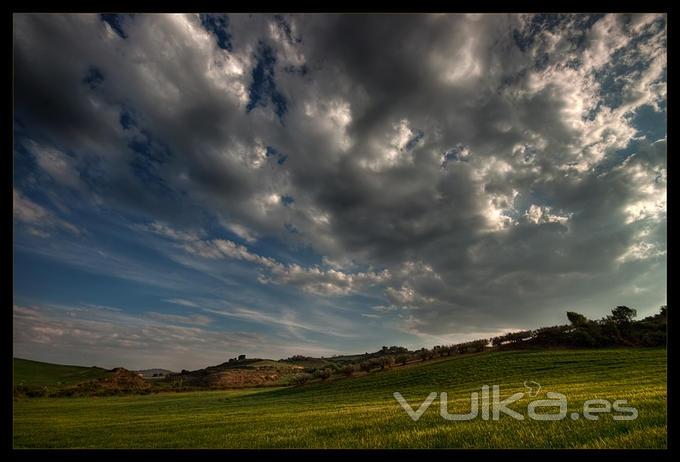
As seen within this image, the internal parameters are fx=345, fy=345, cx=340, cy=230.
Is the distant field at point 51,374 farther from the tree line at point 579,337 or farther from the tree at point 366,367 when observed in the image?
the tree line at point 579,337

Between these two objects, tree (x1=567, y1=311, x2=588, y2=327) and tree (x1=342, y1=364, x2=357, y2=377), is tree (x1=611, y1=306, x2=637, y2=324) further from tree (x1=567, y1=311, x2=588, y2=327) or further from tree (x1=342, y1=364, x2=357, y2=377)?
tree (x1=342, y1=364, x2=357, y2=377)

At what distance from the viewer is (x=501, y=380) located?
4469 cm

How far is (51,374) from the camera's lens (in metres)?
124

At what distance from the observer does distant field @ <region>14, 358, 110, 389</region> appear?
A: 105938mm

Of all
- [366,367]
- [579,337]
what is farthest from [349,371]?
[579,337]

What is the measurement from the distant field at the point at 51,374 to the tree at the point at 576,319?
13406cm

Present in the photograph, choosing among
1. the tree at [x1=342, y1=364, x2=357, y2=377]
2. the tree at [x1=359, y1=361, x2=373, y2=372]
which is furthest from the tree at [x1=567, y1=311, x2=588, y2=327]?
the tree at [x1=342, y1=364, x2=357, y2=377]

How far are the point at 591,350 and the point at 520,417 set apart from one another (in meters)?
57.8

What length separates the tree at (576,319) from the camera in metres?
65.0

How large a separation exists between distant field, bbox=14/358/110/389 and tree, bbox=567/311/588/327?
134 m
